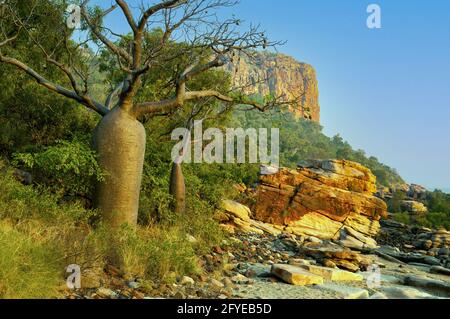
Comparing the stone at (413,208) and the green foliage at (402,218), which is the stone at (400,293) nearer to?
the green foliage at (402,218)

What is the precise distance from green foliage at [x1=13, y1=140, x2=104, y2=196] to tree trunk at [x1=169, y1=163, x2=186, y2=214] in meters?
1.90

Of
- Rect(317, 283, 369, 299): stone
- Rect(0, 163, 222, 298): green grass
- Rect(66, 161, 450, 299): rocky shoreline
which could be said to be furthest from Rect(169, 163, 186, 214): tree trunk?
Rect(317, 283, 369, 299): stone

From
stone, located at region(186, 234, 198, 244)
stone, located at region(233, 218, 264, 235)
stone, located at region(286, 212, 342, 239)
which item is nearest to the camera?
stone, located at region(186, 234, 198, 244)

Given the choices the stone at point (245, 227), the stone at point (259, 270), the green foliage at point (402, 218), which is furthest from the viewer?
the green foliage at point (402, 218)

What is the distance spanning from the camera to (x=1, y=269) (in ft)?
11.7

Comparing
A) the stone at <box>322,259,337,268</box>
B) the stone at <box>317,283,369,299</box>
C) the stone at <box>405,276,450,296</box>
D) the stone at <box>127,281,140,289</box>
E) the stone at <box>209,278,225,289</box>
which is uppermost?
the stone at <box>127,281,140,289</box>

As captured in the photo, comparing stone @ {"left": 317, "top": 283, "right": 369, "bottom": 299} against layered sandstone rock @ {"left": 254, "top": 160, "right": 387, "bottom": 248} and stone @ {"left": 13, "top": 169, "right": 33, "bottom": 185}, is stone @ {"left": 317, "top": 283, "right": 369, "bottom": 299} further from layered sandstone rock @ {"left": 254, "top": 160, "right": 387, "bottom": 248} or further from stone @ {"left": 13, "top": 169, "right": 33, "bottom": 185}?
layered sandstone rock @ {"left": 254, "top": 160, "right": 387, "bottom": 248}

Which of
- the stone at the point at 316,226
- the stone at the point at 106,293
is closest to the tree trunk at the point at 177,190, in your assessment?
the stone at the point at 106,293

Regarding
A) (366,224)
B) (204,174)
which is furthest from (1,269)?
(366,224)

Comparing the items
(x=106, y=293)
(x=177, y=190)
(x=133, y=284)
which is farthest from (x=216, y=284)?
(x=177, y=190)

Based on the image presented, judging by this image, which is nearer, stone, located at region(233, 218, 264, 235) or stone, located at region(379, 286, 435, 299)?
stone, located at region(379, 286, 435, 299)

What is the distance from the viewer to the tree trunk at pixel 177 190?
8.79m

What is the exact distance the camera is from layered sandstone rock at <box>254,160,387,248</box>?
15.5m

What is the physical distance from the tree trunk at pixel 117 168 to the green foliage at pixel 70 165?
17 centimetres
